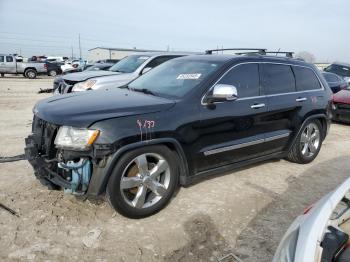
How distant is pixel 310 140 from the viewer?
229 inches

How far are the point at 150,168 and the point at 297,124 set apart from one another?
2.70 meters

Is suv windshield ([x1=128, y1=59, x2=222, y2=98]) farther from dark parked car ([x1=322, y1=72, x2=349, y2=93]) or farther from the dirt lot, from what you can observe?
dark parked car ([x1=322, y1=72, x2=349, y2=93])

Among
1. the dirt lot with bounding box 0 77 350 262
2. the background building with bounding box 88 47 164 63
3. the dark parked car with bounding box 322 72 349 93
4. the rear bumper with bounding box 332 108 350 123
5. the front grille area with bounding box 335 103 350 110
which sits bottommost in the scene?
the dirt lot with bounding box 0 77 350 262

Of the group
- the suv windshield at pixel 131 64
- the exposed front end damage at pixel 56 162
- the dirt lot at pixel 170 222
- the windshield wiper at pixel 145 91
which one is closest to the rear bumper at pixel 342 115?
the dirt lot at pixel 170 222

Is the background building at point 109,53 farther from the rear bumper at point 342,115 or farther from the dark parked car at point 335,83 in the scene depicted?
the rear bumper at point 342,115

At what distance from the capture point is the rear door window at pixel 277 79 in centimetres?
486

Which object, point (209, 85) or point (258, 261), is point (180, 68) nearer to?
point (209, 85)

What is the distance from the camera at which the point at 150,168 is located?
3.71m

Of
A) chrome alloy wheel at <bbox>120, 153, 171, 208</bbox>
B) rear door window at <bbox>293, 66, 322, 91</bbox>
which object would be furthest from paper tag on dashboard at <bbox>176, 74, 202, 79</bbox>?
rear door window at <bbox>293, 66, 322, 91</bbox>

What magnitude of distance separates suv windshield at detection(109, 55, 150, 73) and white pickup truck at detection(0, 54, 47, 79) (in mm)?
19684

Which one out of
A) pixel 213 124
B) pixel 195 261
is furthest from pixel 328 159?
pixel 195 261

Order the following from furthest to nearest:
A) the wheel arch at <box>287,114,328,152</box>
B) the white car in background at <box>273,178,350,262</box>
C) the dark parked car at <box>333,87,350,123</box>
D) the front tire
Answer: the dark parked car at <box>333,87,350,123</box>
the wheel arch at <box>287,114,328,152</box>
the front tire
the white car in background at <box>273,178,350,262</box>

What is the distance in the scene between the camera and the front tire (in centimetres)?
340

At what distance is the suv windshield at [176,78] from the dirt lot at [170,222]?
4.21ft
